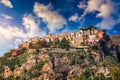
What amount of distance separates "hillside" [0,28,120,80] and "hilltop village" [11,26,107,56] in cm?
47

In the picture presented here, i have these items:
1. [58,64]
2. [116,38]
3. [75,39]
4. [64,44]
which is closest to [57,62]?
[58,64]

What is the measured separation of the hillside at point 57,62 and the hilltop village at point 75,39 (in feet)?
1.55

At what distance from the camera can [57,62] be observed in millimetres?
112312

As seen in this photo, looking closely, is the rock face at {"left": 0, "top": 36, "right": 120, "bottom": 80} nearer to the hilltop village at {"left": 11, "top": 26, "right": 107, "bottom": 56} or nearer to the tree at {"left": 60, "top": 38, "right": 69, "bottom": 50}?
the tree at {"left": 60, "top": 38, "right": 69, "bottom": 50}

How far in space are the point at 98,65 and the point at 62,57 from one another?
42.1 feet

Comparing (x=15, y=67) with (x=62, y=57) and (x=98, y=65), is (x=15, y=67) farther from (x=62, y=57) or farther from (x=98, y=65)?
(x=98, y=65)

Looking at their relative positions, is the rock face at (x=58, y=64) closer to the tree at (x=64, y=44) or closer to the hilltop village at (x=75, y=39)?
the tree at (x=64, y=44)

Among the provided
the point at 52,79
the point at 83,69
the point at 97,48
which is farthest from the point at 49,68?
the point at 97,48

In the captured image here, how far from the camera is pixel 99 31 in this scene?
126375 millimetres

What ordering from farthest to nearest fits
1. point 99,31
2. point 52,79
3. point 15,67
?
point 99,31 → point 15,67 → point 52,79

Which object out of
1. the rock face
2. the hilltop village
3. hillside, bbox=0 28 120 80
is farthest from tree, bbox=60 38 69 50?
the rock face

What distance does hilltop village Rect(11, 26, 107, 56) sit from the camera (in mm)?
121012

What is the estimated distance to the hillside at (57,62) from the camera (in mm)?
108500

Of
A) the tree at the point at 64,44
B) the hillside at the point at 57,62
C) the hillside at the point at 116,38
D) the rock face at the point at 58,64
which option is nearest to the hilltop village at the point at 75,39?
the hillside at the point at 57,62
